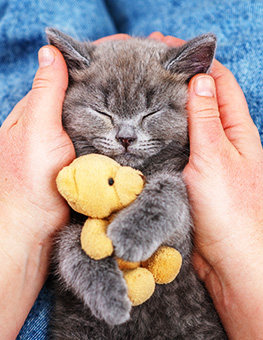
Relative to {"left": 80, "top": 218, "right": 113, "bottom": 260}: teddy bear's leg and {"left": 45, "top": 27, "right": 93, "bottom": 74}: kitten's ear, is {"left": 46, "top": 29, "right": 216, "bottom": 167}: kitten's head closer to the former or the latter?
{"left": 45, "top": 27, "right": 93, "bottom": 74}: kitten's ear

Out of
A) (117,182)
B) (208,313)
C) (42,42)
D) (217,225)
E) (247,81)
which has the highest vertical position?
(42,42)

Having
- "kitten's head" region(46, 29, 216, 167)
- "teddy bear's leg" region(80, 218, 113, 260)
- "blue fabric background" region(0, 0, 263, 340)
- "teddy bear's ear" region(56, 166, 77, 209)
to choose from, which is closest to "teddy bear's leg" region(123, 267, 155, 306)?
"teddy bear's leg" region(80, 218, 113, 260)

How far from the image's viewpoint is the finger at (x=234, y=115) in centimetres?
133

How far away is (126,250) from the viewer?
3.26 ft

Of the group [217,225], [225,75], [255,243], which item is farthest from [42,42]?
[255,243]

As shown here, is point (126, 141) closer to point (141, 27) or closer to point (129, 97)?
point (129, 97)

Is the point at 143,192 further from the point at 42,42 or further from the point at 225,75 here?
the point at 42,42

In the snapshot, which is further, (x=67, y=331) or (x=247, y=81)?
(x=247, y=81)

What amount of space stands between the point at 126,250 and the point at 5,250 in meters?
0.49

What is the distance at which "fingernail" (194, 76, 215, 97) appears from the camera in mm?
1290

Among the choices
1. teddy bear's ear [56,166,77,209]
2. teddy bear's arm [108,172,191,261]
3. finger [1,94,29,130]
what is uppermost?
finger [1,94,29,130]

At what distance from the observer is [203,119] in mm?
1249

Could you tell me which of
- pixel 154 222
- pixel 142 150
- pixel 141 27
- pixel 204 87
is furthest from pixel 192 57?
pixel 141 27

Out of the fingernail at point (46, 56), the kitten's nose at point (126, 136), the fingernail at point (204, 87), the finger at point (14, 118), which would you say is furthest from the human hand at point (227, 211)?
the finger at point (14, 118)
